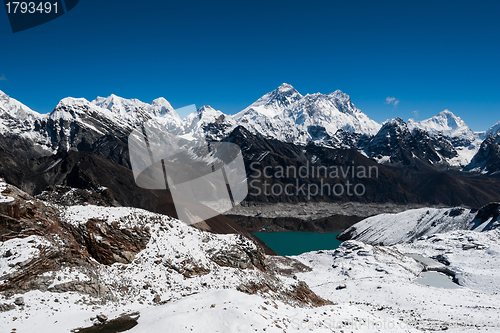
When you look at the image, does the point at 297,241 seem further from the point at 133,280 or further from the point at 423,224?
the point at 133,280

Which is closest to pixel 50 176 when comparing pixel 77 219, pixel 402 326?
pixel 77 219

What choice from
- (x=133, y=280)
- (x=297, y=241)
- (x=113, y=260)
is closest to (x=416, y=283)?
(x=133, y=280)

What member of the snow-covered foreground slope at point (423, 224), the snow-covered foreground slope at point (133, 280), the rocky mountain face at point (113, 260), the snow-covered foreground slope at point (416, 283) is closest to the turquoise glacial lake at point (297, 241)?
the snow-covered foreground slope at point (423, 224)

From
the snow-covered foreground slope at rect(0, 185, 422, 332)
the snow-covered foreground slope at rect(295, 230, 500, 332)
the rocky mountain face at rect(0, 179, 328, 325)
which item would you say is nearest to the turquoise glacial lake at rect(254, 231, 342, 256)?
the snow-covered foreground slope at rect(295, 230, 500, 332)

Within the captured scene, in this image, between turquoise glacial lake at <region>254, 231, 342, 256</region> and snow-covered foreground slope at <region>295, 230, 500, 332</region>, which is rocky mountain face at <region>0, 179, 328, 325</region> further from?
turquoise glacial lake at <region>254, 231, 342, 256</region>

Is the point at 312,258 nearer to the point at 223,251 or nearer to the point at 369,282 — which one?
the point at 369,282

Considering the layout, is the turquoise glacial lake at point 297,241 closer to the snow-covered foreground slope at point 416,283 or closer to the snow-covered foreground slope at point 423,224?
the snow-covered foreground slope at point 423,224
